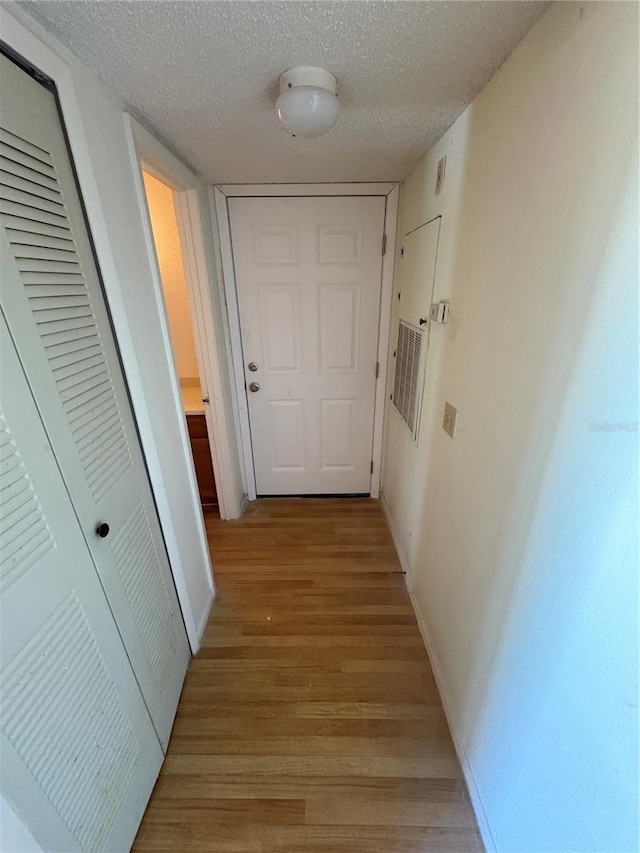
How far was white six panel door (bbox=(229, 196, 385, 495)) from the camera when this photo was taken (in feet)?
6.65

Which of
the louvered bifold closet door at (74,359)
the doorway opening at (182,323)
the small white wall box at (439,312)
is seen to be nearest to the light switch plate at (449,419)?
the small white wall box at (439,312)

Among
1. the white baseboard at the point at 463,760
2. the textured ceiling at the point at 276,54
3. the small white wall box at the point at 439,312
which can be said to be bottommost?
the white baseboard at the point at 463,760

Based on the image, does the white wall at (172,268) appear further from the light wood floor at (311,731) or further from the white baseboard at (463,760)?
the white baseboard at (463,760)

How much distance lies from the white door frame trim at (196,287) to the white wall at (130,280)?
42 millimetres

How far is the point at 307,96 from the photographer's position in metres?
0.89

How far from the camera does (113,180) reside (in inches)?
39.7

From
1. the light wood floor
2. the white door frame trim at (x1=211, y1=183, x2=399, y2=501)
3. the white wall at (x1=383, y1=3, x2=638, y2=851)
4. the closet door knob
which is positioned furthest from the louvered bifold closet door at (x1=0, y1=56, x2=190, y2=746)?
the white door frame trim at (x1=211, y1=183, x2=399, y2=501)

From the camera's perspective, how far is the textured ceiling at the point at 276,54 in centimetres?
71

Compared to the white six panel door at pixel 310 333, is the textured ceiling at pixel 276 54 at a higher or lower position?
higher

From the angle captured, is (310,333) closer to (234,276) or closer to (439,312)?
(234,276)

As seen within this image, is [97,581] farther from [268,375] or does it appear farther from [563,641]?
[268,375]

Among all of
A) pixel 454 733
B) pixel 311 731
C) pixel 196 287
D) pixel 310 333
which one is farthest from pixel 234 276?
pixel 454 733

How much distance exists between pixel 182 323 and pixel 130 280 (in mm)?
1372

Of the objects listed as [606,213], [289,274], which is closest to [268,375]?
[289,274]
